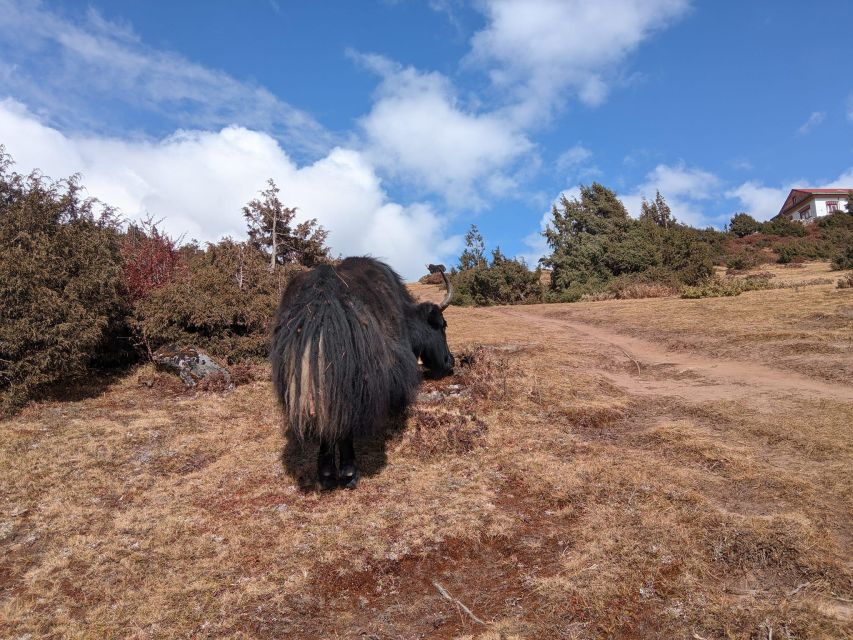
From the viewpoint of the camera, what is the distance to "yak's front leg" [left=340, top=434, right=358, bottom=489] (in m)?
4.87

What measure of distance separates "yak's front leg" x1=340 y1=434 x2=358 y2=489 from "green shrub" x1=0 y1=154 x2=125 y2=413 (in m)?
5.18

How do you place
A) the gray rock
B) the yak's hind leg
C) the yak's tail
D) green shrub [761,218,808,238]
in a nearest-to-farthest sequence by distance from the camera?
the yak's tail → the yak's hind leg → the gray rock → green shrub [761,218,808,238]

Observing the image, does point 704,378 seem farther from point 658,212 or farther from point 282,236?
point 658,212

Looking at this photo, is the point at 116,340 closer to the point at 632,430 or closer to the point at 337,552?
the point at 337,552

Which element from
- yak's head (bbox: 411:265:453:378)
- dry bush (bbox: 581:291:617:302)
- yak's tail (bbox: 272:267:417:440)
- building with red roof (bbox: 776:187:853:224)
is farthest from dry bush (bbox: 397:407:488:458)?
building with red roof (bbox: 776:187:853:224)

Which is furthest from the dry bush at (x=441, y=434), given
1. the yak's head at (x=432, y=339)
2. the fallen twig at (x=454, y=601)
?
the fallen twig at (x=454, y=601)

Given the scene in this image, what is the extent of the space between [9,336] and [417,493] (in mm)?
6346

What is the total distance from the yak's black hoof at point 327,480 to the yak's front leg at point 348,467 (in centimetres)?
9

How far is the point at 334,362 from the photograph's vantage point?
13.2ft

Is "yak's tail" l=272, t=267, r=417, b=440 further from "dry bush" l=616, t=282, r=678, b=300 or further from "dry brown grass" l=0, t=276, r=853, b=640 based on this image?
"dry bush" l=616, t=282, r=678, b=300

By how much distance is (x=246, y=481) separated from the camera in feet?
17.1

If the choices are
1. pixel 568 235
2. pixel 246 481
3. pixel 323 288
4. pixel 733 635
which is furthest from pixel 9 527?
pixel 568 235

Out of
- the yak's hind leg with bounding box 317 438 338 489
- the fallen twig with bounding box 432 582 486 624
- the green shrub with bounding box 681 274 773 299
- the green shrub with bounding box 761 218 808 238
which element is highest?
the green shrub with bounding box 761 218 808 238

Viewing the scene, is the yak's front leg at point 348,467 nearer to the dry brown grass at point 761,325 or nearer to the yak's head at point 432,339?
the yak's head at point 432,339
